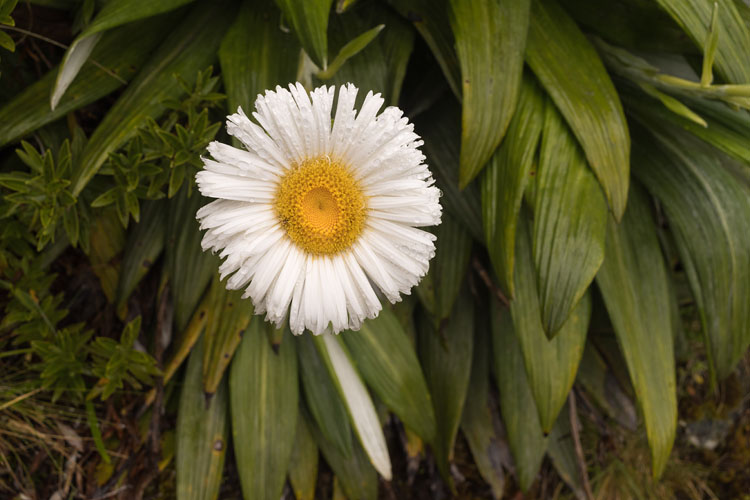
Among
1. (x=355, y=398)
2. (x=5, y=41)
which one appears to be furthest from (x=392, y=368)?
(x=5, y=41)

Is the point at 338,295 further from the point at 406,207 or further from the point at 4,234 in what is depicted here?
the point at 4,234

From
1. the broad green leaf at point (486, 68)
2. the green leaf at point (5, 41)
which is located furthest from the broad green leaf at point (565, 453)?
the green leaf at point (5, 41)

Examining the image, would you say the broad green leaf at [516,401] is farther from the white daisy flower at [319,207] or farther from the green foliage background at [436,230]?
the white daisy flower at [319,207]

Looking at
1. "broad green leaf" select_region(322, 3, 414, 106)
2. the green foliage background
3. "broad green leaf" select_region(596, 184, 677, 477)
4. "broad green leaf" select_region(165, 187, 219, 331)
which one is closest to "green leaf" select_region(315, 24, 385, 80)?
the green foliage background

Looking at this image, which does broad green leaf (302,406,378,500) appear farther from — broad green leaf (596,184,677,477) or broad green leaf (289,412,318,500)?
broad green leaf (596,184,677,477)

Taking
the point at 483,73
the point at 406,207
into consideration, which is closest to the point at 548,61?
the point at 483,73

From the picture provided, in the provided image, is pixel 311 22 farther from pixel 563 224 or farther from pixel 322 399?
pixel 322 399
